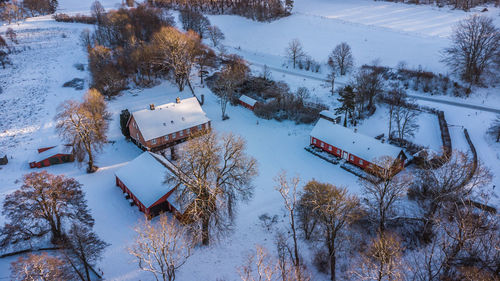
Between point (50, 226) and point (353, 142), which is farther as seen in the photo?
point (353, 142)

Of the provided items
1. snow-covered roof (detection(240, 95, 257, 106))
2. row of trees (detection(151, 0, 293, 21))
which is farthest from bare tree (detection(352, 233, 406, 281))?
row of trees (detection(151, 0, 293, 21))

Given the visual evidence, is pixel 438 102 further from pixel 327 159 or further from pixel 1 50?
pixel 1 50

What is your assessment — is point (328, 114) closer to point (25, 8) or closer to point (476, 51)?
point (476, 51)

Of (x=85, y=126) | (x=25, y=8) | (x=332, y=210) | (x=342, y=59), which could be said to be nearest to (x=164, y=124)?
(x=85, y=126)

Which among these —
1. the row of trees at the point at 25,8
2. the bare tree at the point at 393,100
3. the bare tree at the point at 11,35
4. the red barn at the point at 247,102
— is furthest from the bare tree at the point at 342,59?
the row of trees at the point at 25,8

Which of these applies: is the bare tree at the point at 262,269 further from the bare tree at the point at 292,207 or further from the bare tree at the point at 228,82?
the bare tree at the point at 228,82

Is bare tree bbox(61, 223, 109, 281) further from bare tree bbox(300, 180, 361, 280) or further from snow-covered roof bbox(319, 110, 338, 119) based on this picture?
snow-covered roof bbox(319, 110, 338, 119)

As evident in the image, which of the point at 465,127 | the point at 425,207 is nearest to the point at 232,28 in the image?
the point at 465,127
